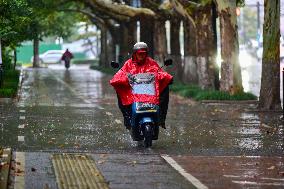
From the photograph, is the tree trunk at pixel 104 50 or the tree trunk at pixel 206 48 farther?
the tree trunk at pixel 104 50

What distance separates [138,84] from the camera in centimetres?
1489

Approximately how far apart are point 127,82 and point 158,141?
1671mm

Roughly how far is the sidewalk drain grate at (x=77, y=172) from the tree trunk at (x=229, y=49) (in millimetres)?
14380

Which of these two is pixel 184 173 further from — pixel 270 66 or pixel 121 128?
pixel 270 66

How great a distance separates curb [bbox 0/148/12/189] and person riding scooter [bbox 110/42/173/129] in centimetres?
254

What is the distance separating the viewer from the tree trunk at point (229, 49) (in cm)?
2714

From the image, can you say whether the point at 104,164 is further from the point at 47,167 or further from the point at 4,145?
the point at 4,145

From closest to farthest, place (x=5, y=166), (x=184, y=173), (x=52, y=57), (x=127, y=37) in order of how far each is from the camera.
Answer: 1. (x=5, y=166)
2. (x=184, y=173)
3. (x=127, y=37)
4. (x=52, y=57)

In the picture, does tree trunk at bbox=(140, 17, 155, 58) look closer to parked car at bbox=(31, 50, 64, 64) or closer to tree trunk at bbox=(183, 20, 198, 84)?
tree trunk at bbox=(183, 20, 198, 84)

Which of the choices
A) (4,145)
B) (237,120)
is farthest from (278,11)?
(4,145)

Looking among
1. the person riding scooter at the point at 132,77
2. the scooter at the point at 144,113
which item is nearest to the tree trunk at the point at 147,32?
the person riding scooter at the point at 132,77

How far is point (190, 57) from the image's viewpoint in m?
34.2

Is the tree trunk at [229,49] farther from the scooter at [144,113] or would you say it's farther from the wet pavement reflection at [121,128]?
the scooter at [144,113]

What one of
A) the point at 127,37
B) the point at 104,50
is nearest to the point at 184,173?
the point at 127,37
